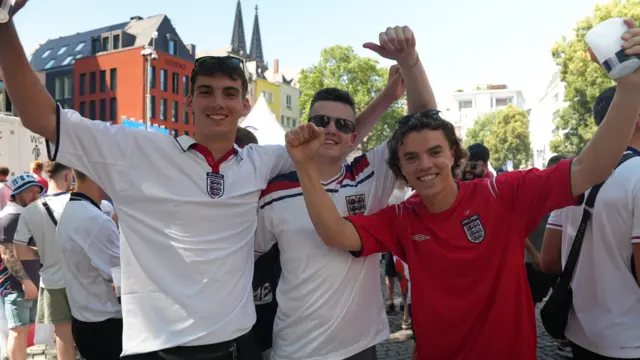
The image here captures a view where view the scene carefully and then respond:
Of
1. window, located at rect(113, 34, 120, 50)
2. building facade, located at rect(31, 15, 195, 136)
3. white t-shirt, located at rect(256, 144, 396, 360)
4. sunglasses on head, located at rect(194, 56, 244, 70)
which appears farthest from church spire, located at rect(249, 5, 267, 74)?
white t-shirt, located at rect(256, 144, 396, 360)

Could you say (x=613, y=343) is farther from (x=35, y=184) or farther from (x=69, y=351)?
(x=35, y=184)

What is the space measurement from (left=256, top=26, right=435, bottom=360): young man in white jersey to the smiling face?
387mm

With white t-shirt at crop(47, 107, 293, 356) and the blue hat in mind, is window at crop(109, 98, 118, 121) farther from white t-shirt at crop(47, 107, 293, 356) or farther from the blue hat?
white t-shirt at crop(47, 107, 293, 356)

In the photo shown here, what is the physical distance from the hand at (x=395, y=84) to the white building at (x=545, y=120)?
58.8 m

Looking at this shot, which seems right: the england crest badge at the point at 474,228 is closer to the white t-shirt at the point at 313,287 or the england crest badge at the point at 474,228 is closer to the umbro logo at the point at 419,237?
the umbro logo at the point at 419,237

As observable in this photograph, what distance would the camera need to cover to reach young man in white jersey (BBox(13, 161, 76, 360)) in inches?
171

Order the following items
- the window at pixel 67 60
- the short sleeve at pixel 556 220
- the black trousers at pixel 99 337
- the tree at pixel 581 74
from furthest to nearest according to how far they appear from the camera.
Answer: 1. the window at pixel 67 60
2. the tree at pixel 581 74
3. the black trousers at pixel 99 337
4. the short sleeve at pixel 556 220

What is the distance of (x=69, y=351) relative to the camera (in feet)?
13.9

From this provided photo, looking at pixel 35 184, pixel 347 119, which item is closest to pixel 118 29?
pixel 35 184

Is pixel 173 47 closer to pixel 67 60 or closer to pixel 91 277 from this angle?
pixel 67 60

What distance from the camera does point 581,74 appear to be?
896 inches

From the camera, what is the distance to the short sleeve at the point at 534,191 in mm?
2098

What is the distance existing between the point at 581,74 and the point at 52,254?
80.4 feet

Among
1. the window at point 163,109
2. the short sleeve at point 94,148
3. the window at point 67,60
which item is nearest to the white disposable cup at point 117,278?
the short sleeve at point 94,148
